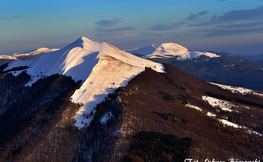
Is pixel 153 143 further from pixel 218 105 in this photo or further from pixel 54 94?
pixel 218 105

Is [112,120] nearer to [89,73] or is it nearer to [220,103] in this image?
[89,73]

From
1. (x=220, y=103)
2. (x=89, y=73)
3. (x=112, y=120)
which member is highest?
(x=89, y=73)

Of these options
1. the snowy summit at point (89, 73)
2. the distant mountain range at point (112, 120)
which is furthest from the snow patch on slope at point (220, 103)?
the snowy summit at point (89, 73)

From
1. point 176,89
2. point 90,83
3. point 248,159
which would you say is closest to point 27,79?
point 90,83

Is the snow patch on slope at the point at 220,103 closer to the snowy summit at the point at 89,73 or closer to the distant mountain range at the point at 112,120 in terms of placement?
the distant mountain range at the point at 112,120

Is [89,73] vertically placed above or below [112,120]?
above

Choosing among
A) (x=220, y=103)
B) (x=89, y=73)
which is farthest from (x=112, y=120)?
(x=220, y=103)

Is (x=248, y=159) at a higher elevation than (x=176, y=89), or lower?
lower

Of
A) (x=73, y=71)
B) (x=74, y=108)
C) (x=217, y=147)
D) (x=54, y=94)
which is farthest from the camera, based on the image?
(x=73, y=71)

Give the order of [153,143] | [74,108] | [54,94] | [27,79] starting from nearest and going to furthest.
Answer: [153,143] < [74,108] < [54,94] < [27,79]
